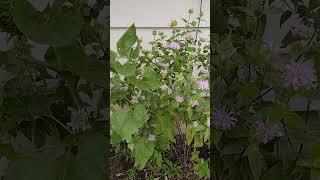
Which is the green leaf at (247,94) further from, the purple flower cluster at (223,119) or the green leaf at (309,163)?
the green leaf at (309,163)

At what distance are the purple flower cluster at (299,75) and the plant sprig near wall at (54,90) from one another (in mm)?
362

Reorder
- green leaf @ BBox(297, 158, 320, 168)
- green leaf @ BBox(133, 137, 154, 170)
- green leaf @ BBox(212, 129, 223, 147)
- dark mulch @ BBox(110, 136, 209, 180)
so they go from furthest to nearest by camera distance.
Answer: dark mulch @ BBox(110, 136, 209, 180)
green leaf @ BBox(133, 137, 154, 170)
green leaf @ BBox(212, 129, 223, 147)
green leaf @ BBox(297, 158, 320, 168)

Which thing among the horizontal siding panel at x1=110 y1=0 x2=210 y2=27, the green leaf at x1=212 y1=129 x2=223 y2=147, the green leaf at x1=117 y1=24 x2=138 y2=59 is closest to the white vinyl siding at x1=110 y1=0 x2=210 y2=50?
the horizontal siding panel at x1=110 y1=0 x2=210 y2=27

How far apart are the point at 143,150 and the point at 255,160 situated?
2.68 ft

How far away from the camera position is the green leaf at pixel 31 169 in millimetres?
861

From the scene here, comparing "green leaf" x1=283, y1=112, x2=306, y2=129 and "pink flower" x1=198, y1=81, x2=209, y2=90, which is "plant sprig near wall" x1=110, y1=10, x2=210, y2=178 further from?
"green leaf" x1=283, y1=112, x2=306, y2=129

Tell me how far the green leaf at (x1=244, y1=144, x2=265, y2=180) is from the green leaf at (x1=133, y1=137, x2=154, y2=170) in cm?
78

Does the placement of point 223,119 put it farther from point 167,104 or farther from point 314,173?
point 167,104

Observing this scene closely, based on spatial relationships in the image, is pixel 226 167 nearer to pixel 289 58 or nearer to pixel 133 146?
pixel 289 58

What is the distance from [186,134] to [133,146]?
235mm

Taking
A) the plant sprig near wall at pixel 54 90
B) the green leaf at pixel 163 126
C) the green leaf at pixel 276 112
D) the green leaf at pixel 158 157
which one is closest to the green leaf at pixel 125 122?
the green leaf at pixel 163 126

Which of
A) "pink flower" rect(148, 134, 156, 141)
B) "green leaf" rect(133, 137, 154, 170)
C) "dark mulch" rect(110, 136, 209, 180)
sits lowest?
"dark mulch" rect(110, 136, 209, 180)

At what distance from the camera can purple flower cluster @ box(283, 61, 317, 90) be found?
0.98 metres

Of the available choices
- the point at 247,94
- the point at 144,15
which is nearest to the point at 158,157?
the point at 144,15
